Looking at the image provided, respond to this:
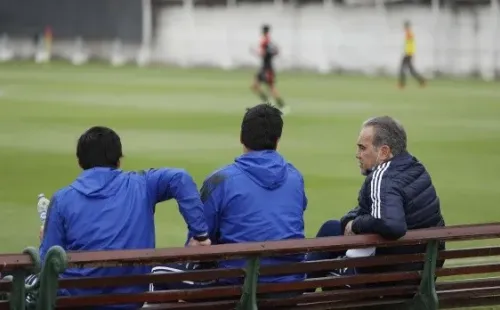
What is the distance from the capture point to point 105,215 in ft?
20.3

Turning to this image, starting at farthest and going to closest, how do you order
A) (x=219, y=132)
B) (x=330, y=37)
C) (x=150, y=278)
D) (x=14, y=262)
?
(x=330, y=37), (x=219, y=132), (x=150, y=278), (x=14, y=262)

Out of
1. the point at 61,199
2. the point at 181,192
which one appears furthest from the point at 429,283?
the point at 61,199

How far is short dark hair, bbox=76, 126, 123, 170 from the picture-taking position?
626 centimetres

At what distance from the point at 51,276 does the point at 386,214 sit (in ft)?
6.22

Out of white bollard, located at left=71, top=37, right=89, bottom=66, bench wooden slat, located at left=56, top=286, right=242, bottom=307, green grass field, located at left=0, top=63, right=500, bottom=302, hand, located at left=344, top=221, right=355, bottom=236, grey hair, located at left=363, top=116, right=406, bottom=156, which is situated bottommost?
green grass field, located at left=0, top=63, right=500, bottom=302

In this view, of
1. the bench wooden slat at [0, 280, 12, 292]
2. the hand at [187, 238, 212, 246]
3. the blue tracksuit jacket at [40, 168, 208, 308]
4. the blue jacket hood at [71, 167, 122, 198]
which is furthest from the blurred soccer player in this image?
the bench wooden slat at [0, 280, 12, 292]

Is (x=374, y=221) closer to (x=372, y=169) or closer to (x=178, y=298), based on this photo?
(x=372, y=169)

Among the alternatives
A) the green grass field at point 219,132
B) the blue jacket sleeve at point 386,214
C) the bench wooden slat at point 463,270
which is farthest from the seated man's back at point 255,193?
the green grass field at point 219,132

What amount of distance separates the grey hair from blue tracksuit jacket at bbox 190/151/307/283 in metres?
0.61

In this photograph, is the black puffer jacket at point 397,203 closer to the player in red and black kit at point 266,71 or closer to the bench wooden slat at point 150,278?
the bench wooden slat at point 150,278

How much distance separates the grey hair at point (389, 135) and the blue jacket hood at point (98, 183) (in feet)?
5.34

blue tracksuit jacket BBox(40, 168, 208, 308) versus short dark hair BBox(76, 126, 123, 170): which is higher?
short dark hair BBox(76, 126, 123, 170)

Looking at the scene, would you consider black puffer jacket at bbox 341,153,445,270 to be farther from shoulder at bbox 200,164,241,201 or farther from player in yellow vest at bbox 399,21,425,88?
player in yellow vest at bbox 399,21,425,88

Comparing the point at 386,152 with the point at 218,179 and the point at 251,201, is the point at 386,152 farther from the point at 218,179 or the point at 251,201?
the point at 218,179
